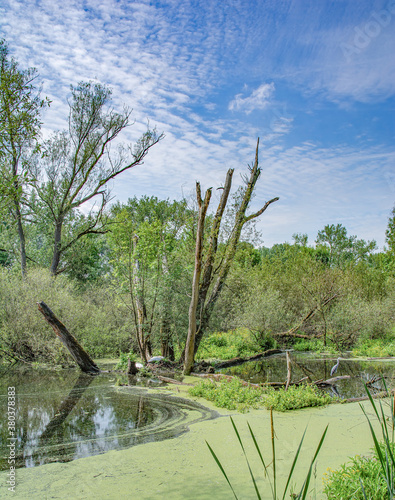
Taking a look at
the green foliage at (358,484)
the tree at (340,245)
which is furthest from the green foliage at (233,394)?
the tree at (340,245)

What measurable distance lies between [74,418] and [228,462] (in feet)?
12.2

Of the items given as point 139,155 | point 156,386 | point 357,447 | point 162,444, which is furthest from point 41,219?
point 357,447

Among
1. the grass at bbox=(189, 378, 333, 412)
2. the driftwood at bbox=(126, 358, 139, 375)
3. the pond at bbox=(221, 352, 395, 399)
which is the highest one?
the grass at bbox=(189, 378, 333, 412)

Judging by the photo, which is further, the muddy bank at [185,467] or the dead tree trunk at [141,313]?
the dead tree trunk at [141,313]

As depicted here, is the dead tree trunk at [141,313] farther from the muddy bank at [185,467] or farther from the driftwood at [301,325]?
the driftwood at [301,325]

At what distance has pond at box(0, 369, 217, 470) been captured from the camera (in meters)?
5.48

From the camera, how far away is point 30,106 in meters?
6.42

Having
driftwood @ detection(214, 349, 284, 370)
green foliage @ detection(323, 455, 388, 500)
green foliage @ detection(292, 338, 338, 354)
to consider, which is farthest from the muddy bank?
green foliage @ detection(292, 338, 338, 354)

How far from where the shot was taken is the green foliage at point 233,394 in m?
7.66

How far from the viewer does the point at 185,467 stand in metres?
4.53

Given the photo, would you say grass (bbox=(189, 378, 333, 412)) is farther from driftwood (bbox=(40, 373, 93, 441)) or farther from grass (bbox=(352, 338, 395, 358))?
grass (bbox=(352, 338, 395, 358))

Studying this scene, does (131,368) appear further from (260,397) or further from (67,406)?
(260,397)

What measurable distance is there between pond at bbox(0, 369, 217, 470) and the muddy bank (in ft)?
1.54

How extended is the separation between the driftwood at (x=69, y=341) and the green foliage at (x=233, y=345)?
5325mm
